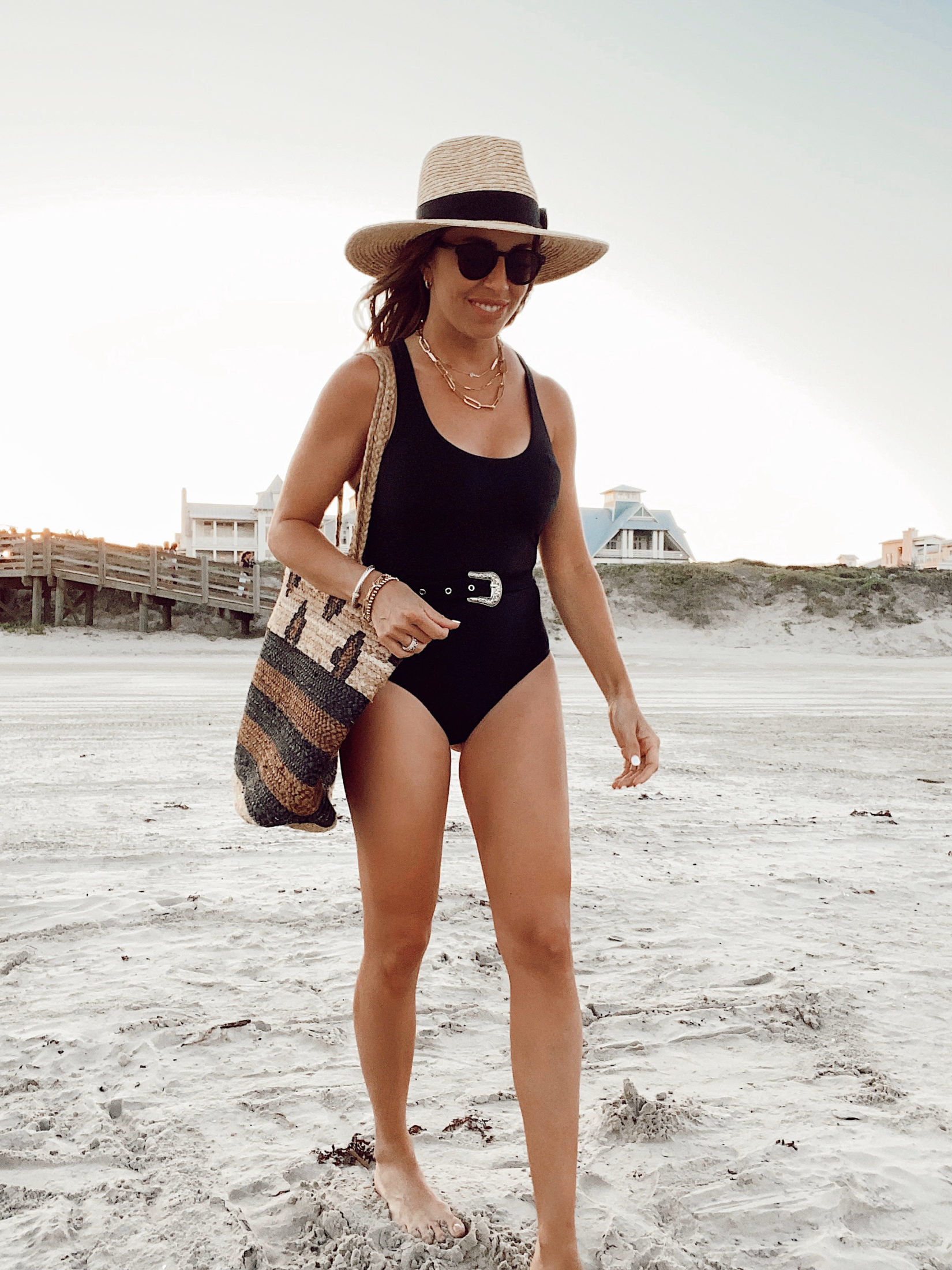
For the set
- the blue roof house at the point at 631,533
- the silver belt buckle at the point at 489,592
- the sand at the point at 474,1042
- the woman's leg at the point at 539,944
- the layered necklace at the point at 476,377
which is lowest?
the sand at the point at 474,1042

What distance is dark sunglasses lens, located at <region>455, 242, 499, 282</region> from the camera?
1.93 meters

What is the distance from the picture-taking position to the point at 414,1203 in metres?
2.08

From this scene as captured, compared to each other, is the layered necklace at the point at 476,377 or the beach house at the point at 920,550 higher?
the beach house at the point at 920,550

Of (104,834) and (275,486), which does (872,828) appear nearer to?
(104,834)

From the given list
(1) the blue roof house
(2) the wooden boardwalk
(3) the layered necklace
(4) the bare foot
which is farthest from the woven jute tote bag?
(1) the blue roof house

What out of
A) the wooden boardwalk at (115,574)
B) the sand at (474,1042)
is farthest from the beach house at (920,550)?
the sand at (474,1042)

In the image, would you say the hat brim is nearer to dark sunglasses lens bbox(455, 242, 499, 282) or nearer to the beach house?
dark sunglasses lens bbox(455, 242, 499, 282)

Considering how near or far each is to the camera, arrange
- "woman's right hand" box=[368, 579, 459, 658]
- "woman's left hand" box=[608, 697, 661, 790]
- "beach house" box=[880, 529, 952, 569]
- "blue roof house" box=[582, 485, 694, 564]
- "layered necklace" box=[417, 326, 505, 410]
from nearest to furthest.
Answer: "woman's right hand" box=[368, 579, 459, 658] → "layered necklace" box=[417, 326, 505, 410] → "woman's left hand" box=[608, 697, 661, 790] → "blue roof house" box=[582, 485, 694, 564] → "beach house" box=[880, 529, 952, 569]

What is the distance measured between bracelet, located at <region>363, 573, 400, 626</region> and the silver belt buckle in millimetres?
170

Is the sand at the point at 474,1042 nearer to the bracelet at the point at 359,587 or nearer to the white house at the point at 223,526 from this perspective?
the bracelet at the point at 359,587

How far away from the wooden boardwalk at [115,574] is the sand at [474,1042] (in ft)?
64.5

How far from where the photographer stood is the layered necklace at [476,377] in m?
2.02

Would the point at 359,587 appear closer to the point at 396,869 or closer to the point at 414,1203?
the point at 396,869

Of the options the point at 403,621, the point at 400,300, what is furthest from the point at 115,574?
the point at 403,621
